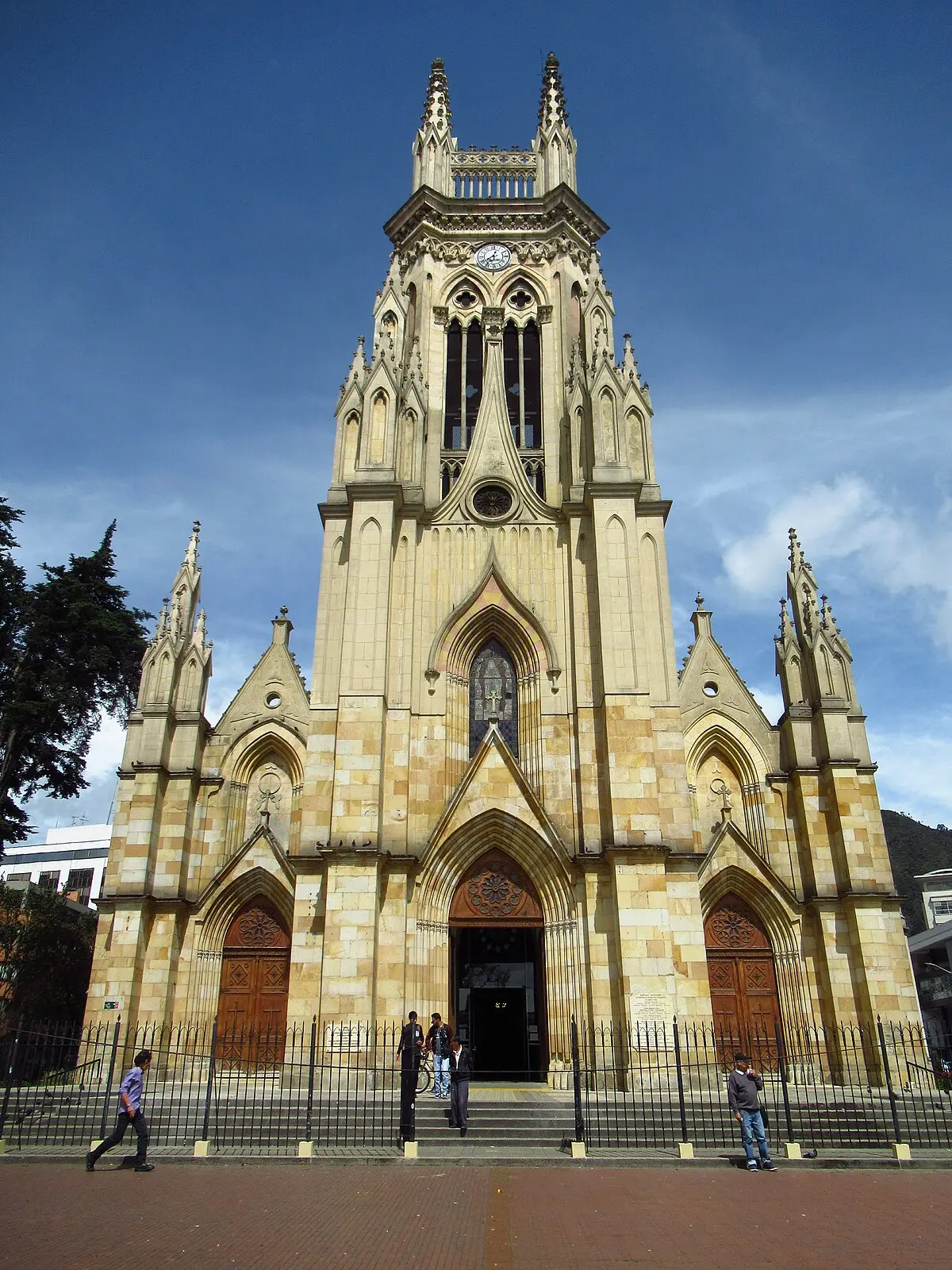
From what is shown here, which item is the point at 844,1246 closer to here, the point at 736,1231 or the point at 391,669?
the point at 736,1231

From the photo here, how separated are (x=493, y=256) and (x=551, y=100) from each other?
9168 mm

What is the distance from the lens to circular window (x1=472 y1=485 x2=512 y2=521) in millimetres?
26219

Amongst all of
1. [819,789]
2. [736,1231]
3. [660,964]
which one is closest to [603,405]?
[819,789]

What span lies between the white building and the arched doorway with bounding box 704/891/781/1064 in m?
65.5

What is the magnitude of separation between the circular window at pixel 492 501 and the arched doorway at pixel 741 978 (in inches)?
472

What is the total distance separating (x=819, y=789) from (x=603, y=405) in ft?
38.4

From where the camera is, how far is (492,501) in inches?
1043

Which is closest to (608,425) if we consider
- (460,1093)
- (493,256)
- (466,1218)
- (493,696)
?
(493,696)

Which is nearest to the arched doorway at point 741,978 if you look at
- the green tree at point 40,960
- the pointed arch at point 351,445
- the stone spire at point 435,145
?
the pointed arch at point 351,445

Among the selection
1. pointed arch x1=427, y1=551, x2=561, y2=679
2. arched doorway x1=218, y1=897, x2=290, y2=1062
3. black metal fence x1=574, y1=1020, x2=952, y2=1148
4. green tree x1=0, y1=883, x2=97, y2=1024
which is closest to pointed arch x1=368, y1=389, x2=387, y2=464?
pointed arch x1=427, y1=551, x2=561, y2=679

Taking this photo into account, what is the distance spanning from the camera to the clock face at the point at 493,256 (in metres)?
31.1

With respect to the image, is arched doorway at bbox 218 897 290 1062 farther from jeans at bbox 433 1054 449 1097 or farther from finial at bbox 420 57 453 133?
finial at bbox 420 57 453 133

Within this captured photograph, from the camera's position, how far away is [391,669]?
2319cm

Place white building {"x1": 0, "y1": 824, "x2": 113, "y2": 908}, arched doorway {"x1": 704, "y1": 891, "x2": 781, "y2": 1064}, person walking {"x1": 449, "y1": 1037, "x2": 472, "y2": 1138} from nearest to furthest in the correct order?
person walking {"x1": 449, "y1": 1037, "x2": 472, "y2": 1138}, arched doorway {"x1": 704, "y1": 891, "x2": 781, "y2": 1064}, white building {"x1": 0, "y1": 824, "x2": 113, "y2": 908}
